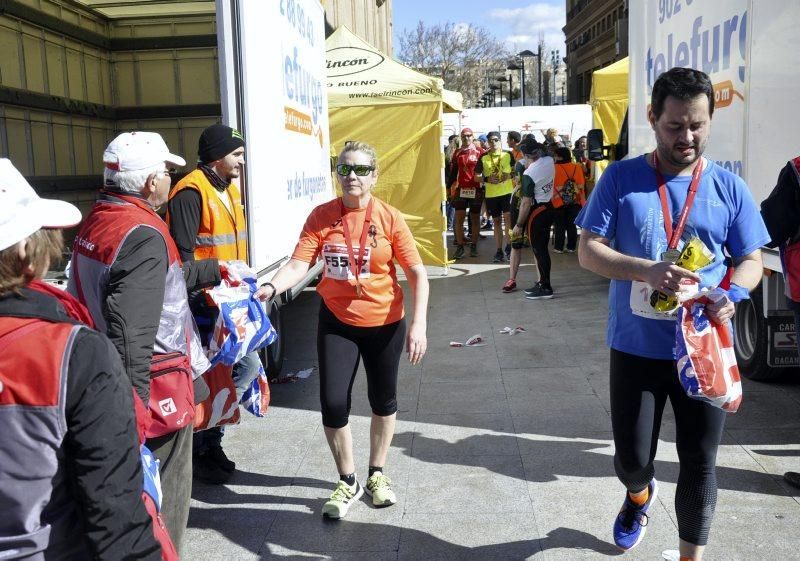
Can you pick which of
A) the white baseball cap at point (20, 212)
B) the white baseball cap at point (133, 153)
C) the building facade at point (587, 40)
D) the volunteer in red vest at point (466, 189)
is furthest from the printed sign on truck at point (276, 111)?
the building facade at point (587, 40)

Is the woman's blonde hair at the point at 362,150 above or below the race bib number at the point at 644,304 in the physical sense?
above

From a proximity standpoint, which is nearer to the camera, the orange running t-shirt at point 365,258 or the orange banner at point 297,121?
the orange running t-shirt at point 365,258

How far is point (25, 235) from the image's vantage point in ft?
5.42

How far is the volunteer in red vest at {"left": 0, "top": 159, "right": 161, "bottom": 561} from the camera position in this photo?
1.57m

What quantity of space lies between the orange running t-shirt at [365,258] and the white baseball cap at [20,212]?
89.9 inches

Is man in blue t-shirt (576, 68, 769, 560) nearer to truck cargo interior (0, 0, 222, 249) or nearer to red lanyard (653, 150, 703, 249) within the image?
red lanyard (653, 150, 703, 249)

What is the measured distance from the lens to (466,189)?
13398mm

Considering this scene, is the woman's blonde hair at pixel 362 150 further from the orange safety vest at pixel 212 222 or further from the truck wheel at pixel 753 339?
the truck wheel at pixel 753 339

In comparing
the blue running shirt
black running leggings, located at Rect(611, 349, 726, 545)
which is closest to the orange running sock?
black running leggings, located at Rect(611, 349, 726, 545)

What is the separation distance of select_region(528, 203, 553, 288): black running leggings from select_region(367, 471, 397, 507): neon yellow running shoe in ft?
19.4

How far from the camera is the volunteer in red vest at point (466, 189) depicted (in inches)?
520

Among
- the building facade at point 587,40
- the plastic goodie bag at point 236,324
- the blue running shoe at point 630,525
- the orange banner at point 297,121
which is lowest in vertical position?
the blue running shoe at point 630,525

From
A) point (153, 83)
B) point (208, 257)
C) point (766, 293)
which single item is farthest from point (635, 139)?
point (153, 83)

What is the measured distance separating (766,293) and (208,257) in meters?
3.47
